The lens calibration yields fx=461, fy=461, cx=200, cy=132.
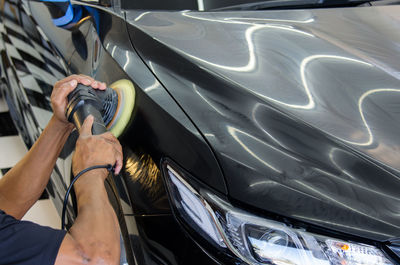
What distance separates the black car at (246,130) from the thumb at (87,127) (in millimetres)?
111

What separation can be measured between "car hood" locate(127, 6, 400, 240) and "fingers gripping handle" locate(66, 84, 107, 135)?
17cm

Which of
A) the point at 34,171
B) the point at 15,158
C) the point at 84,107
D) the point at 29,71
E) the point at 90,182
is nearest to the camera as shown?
the point at 90,182

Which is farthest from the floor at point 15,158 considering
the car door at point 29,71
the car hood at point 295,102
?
the car hood at point 295,102

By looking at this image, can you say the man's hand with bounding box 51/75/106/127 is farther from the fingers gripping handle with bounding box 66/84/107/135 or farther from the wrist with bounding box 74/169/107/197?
the wrist with bounding box 74/169/107/197

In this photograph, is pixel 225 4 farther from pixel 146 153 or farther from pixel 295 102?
pixel 146 153

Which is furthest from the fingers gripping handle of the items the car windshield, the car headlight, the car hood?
the car windshield

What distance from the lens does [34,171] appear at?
4.08ft

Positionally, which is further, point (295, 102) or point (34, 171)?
point (34, 171)

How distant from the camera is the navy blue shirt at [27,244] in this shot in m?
0.82

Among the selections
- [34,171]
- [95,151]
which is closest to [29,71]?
[34,171]

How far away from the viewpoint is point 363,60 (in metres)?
1.30

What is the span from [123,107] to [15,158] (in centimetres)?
139

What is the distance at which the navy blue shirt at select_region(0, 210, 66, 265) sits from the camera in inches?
32.1

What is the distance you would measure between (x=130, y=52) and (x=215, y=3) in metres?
0.44
